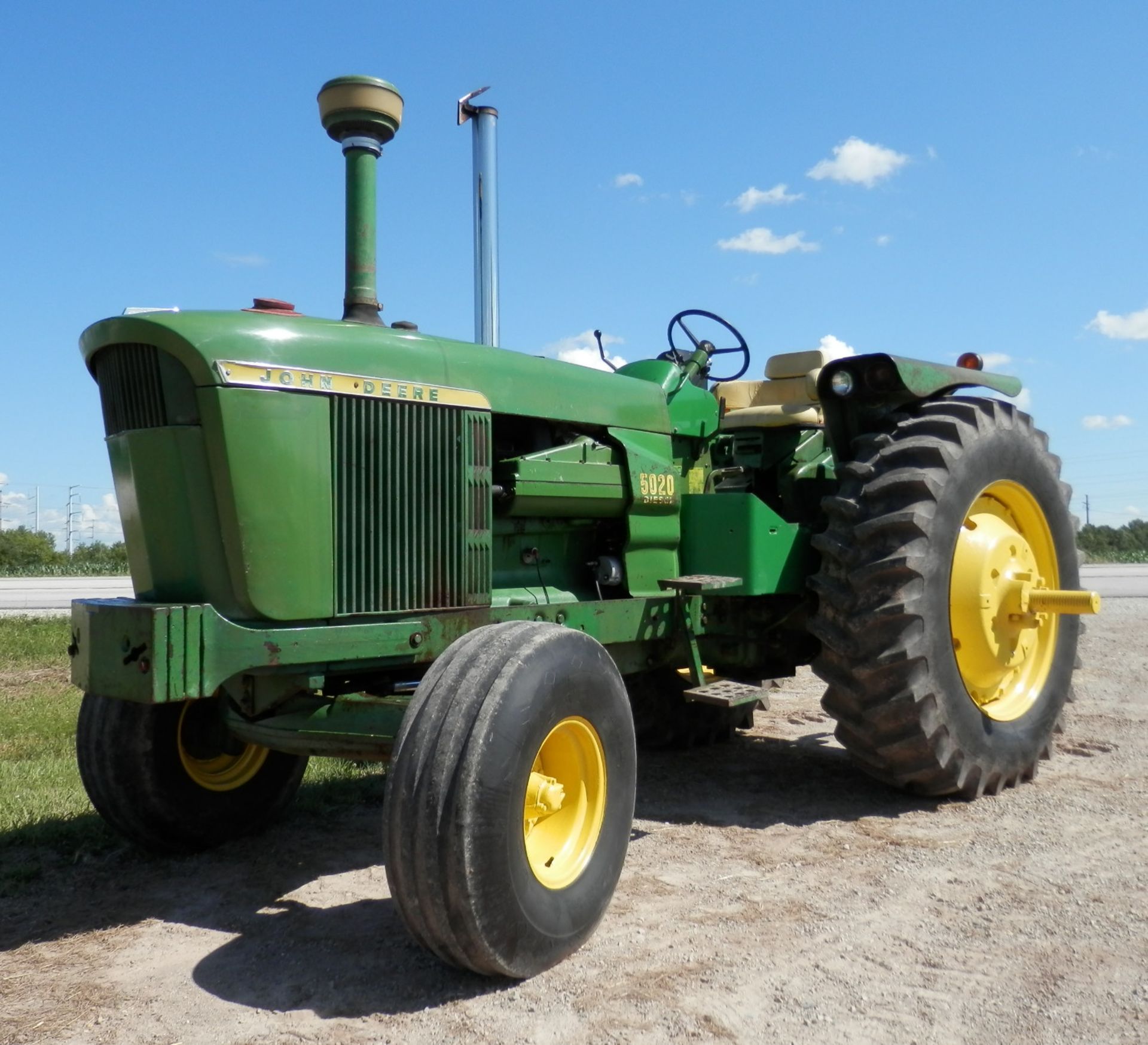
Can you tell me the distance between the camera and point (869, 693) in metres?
4.48

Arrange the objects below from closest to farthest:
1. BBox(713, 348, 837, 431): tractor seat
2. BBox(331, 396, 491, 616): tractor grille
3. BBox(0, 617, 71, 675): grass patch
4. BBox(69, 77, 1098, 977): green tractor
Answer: BBox(69, 77, 1098, 977): green tractor
BBox(331, 396, 491, 616): tractor grille
BBox(713, 348, 837, 431): tractor seat
BBox(0, 617, 71, 675): grass patch

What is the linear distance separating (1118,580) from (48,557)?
38.0 meters

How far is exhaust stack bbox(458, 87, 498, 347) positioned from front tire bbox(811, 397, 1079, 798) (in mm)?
2660

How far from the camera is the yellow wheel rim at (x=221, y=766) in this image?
418cm

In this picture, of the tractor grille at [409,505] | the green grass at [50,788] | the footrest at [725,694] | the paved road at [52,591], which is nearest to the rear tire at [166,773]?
the green grass at [50,788]

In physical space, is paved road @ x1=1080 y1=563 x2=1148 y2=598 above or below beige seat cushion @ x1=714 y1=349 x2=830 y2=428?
below

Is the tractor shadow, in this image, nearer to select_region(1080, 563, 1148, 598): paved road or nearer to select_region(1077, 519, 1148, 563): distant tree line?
select_region(1080, 563, 1148, 598): paved road

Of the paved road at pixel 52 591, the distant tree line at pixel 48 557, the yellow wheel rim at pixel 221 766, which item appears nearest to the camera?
the yellow wheel rim at pixel 221 766

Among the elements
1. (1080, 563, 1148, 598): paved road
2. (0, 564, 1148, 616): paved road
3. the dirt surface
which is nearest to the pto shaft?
the dirt surface

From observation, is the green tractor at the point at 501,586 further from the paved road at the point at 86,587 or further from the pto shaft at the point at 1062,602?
the paved road at the point at 86,587

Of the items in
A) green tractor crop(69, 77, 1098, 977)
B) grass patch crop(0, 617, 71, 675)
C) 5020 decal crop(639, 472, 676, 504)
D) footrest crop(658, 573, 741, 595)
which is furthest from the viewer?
grass patch crop(0, 617, 71, 675)

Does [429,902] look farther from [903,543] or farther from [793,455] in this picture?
[793,455]

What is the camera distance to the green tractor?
3.04m

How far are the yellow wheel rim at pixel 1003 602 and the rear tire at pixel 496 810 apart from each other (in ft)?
7.35
